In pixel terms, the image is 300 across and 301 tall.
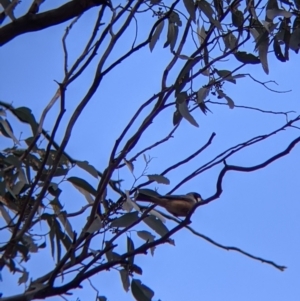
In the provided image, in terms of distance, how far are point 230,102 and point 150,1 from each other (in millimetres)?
337

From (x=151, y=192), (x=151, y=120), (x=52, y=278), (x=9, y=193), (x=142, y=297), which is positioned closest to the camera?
(x=52, y=278)

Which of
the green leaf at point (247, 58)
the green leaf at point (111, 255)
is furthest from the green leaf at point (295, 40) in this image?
the green leaf at point (111, 255)

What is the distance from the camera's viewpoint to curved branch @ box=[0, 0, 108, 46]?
1608 mm

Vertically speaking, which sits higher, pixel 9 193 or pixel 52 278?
pixel 9 193

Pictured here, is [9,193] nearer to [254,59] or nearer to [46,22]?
[46,22]

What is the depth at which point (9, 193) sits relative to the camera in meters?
1.87

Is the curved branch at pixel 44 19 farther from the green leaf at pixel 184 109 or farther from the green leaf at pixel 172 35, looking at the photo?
the green leaf at pixel 172 35

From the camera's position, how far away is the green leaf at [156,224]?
1.68 m

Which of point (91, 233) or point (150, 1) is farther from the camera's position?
point (150, 1)

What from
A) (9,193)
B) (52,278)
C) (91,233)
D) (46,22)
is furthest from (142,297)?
(46,22)

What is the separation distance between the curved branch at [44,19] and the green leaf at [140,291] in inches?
22.5

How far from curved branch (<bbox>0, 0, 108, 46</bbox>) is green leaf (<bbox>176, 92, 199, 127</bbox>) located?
0.92ft

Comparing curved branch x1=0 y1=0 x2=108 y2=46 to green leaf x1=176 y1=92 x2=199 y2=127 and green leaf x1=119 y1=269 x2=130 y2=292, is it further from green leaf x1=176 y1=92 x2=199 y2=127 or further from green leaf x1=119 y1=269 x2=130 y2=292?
green leaf x1=119 y1=269 x2=130 y2=292

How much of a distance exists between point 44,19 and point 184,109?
0.38 m
